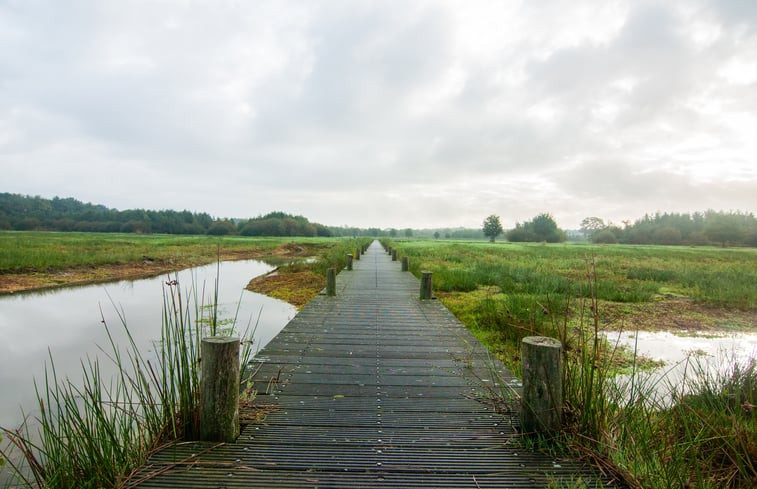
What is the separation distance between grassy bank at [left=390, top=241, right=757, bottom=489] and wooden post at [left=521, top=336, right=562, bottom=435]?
12cm

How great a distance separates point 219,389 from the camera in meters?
2.20

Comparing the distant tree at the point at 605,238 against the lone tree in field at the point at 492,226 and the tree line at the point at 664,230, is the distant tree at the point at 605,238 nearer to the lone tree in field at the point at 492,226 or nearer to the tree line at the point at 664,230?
the tree line at the point at 664,230

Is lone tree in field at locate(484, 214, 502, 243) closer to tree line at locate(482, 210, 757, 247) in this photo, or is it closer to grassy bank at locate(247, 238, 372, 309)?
tree line at locate(482, 210, 757, 247)

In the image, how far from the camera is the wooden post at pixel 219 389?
2.18m

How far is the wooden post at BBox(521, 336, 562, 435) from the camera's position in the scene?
7.22 feet

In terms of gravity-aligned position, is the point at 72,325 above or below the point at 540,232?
below

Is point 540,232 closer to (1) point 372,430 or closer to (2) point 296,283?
(2) point 296,283

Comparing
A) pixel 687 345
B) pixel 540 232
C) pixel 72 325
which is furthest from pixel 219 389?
pixel 540 232

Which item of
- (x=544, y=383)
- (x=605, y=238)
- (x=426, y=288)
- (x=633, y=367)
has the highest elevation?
(x=605, y=238)

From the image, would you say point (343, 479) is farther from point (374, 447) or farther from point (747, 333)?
point (747, 333)

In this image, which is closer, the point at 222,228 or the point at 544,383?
the point at 544,383

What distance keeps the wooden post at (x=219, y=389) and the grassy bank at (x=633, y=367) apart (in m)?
1.79

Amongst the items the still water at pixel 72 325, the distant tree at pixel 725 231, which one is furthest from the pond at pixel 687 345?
the distant tree at pixel 725 231

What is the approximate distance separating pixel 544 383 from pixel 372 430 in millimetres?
1152
